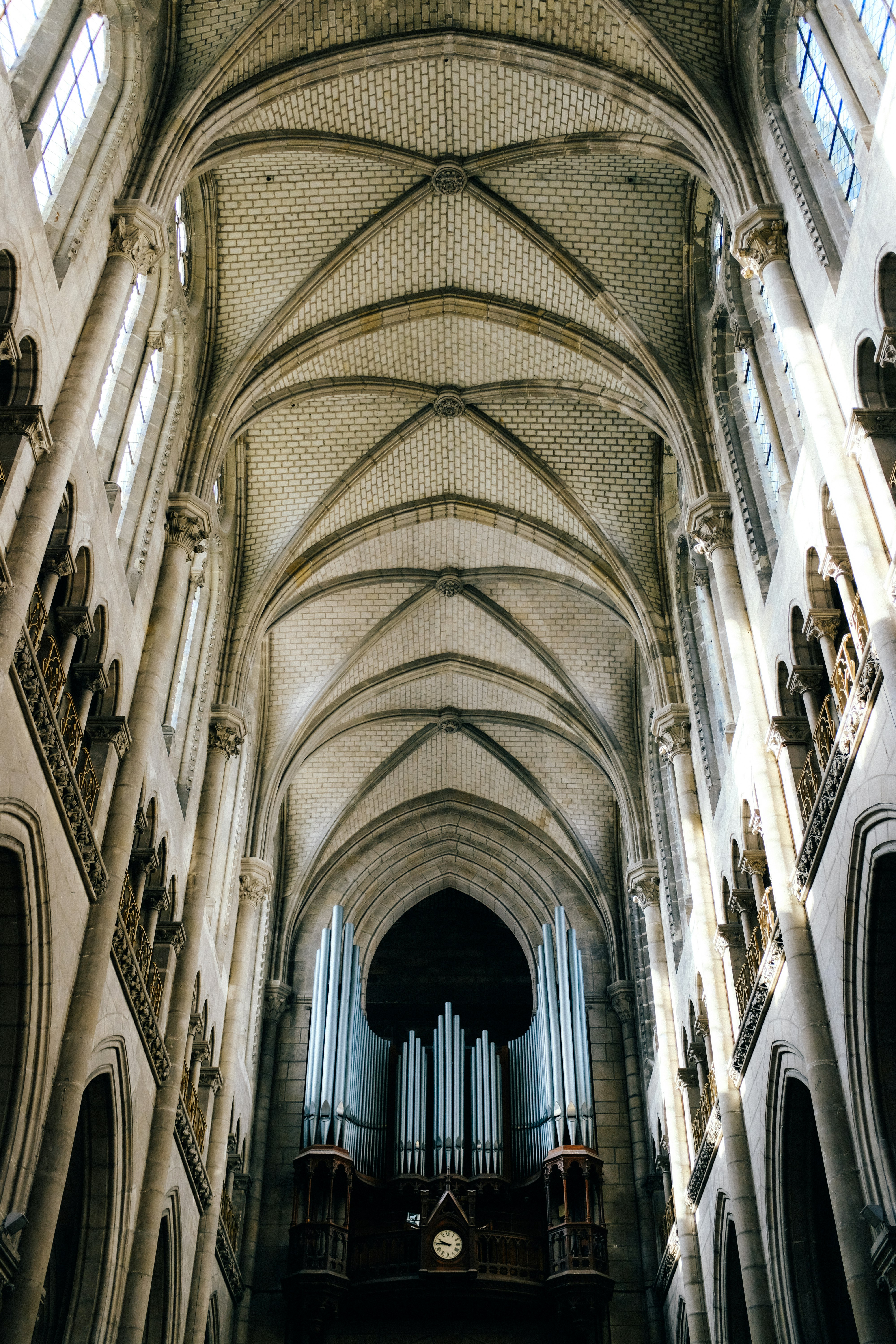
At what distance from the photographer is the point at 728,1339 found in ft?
53.8

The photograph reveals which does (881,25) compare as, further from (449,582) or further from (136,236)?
(449,582)

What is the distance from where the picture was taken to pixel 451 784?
1160 inches

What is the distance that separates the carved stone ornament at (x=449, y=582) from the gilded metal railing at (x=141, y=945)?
11.0m

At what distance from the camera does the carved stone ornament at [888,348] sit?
10.7 m

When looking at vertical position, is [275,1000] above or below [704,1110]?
above

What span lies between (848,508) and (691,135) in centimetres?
713

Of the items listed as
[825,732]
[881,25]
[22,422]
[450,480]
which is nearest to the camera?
[22,422]

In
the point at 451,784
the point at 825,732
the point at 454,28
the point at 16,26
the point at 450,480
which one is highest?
the point at 450,480

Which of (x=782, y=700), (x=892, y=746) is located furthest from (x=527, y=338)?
(x=892, y=746)

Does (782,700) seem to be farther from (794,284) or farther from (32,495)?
(32,495)

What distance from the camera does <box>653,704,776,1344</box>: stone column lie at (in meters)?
13.8

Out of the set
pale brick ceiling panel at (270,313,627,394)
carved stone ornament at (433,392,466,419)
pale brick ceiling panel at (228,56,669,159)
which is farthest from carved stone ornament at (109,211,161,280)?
carved stone ornament at (433,392,466,419)

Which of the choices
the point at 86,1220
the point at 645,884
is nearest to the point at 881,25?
the point at 86,1220

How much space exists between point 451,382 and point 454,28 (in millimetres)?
6002
